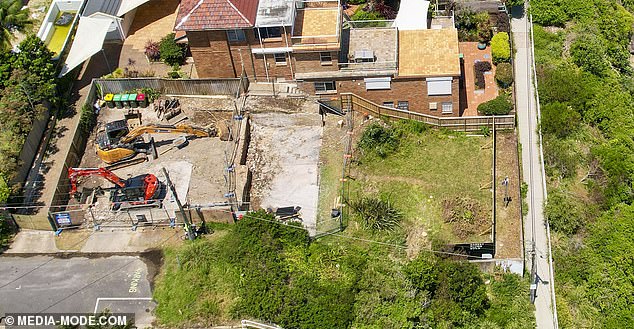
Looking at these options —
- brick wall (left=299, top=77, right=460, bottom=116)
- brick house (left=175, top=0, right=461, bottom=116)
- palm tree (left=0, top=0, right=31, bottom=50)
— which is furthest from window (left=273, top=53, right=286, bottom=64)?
palm tree (left=0, top=0, right=31, bottom=50)

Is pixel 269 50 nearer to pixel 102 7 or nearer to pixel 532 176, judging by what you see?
pixel 102 7

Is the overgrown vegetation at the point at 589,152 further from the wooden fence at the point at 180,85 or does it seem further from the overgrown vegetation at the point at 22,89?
the overgrown vegetation at the point at 22,89

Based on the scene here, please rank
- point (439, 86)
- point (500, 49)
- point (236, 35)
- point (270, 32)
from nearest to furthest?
point (439, 86), point (270, 32), point (236, 35), point (500, 49)

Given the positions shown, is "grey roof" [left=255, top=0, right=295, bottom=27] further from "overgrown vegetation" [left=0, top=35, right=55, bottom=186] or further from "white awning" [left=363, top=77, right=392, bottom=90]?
"overgrown vegetation" [left=0, top=35, right=55, bottom=186]


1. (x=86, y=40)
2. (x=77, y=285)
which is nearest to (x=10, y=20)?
(x=86, y=40)

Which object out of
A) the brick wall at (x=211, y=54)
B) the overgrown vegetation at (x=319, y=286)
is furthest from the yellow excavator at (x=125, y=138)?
the overgrown vegetation at (x=319, y=286)

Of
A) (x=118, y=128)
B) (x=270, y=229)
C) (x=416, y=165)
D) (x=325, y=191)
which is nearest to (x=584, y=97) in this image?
(x=416, y=165)
